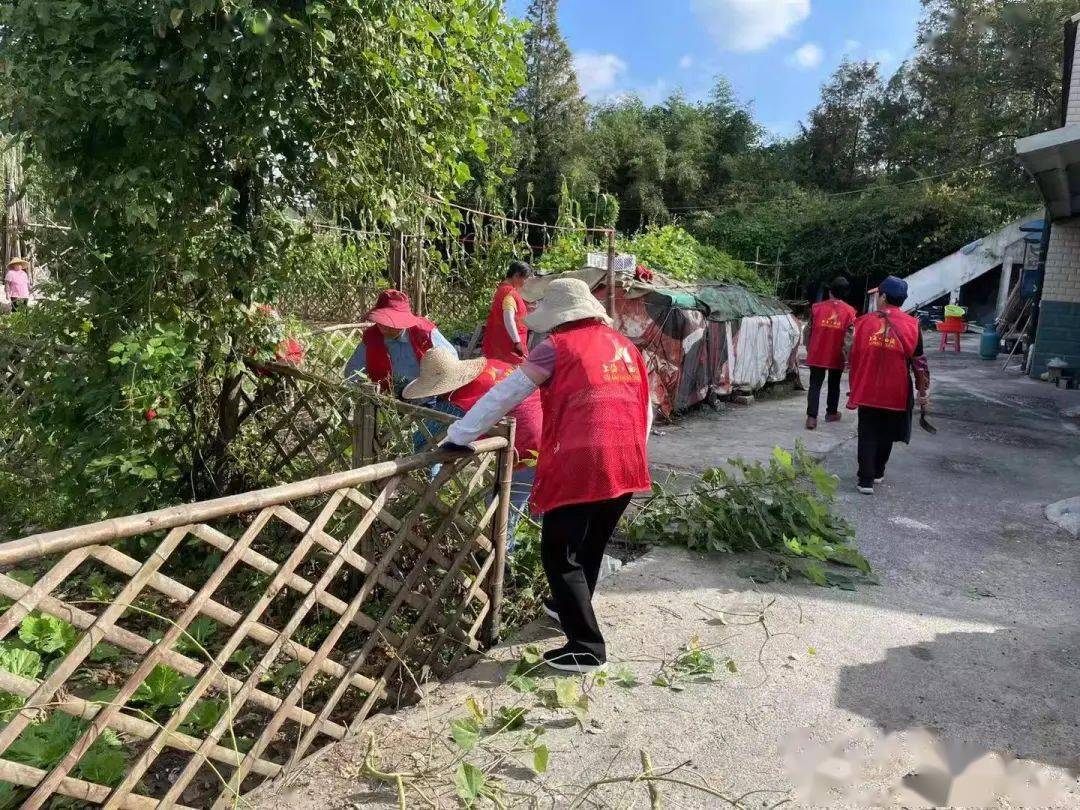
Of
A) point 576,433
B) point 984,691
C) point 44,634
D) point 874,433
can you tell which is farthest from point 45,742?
point 874,433

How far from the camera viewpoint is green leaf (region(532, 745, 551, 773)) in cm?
245

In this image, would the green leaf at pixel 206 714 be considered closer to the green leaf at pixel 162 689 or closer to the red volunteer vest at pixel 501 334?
the green leaf at pixel 162 689

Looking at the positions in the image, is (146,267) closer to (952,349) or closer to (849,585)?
(849,585)

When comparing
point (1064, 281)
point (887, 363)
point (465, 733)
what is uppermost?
point (1064, 281)

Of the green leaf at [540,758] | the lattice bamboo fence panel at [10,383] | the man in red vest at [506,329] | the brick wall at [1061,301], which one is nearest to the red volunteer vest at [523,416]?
the green leaf at [540,758]

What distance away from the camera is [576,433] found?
3021 mm

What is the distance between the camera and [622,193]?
3042 centimetres

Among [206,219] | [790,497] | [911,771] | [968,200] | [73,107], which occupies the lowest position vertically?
[911,771]

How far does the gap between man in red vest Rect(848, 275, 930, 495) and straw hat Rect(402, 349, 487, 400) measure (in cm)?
324

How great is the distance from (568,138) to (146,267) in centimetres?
2628

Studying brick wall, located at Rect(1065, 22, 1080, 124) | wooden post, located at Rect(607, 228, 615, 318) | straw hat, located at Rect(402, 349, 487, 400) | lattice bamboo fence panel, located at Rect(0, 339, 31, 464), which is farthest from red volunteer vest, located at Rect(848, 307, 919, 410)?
brick wall, located at Rect(1065, 22, 1080, 124)

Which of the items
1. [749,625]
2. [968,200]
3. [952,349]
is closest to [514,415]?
[749,625]

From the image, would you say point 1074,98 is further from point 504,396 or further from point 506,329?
point 504,396

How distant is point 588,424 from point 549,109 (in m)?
27.9
